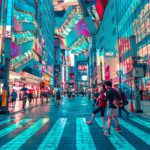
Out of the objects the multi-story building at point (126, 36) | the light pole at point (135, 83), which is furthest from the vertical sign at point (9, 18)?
the light pole at point (135, 83)

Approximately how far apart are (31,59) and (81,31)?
323ft

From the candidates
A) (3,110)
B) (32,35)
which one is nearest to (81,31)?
(32,35)

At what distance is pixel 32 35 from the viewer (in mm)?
50250

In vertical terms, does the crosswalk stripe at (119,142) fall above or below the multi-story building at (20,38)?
below

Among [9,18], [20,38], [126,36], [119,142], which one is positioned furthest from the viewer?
[126,36]

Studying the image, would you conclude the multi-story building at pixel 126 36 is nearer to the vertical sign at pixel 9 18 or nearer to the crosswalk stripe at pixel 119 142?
the crosswalk stripe at pixel 119 142

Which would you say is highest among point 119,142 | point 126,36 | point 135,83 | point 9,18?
point 9,18

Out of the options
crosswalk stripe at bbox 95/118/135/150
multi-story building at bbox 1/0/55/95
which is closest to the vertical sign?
multi-story building at bbox 1/0/55/95

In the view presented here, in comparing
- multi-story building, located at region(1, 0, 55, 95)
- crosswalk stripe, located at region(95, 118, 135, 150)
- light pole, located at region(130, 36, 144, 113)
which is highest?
multi-story building, located at region(1, 0, 55, 95)

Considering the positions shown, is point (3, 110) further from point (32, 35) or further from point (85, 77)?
point (85, 77)

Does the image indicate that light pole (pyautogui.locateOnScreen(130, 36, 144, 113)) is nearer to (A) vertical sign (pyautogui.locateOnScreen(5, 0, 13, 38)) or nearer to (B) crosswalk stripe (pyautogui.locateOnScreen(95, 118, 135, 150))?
(B) crosswalk stripe (pyautogui.locateOnScreen(95, 118, 135, 150))

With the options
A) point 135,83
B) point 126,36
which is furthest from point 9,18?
point 135,83

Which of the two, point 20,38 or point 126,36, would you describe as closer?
point 20,38

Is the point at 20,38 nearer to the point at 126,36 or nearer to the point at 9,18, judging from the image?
the point at 9,18
